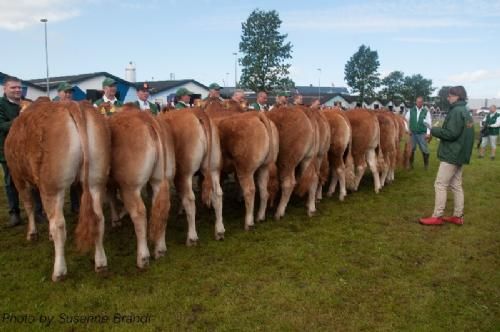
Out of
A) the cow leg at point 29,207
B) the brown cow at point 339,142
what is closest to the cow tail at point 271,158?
the brown cow at point 339,142

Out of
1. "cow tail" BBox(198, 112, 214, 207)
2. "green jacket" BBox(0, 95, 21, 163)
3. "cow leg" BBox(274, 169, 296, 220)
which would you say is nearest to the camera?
"cow tail" BBox(198, 112, 214, 207)

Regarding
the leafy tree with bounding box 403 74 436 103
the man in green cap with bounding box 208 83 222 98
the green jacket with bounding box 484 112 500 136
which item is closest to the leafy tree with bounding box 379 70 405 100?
the leafy tree with bounding box 403 74 436 103

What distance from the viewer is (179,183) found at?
572cm

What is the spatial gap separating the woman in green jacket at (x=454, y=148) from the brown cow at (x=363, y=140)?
7.22 ft

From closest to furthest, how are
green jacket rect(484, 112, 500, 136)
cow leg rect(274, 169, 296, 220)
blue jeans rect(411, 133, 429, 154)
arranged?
cow leg rect(274, 169, 296, 220)
blue jeans rect(411, 133, 429, 154)
green jacket rect(484, 112, 500, 136)

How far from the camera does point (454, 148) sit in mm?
6566

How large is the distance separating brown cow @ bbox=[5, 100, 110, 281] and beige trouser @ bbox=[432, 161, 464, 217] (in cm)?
506

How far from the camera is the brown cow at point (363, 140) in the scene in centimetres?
896

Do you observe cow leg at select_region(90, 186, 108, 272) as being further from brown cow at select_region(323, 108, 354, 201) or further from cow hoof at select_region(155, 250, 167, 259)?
brown cow at select_region(323, 108, 354, 201)

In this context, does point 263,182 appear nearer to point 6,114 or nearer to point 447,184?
point 447,184

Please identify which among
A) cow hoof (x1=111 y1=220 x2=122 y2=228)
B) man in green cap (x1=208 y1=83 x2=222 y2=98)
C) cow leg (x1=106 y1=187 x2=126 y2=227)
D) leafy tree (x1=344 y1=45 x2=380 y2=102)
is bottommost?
cow hoof (x1=111 y1=220 x2=122 y2=228)

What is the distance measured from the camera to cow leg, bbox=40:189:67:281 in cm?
453

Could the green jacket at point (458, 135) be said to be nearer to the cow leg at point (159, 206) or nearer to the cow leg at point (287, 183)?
the cow leg at point (287, 183)

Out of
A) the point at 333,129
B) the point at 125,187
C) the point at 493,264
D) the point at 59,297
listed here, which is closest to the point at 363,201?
the point at 333,129
